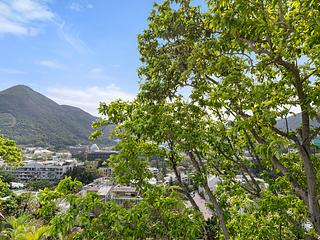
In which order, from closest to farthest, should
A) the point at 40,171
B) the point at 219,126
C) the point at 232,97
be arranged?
1. the point at 232,97
2. the point at 219,126
3. the point at 40,171

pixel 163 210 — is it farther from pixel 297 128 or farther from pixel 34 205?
pixel 34 205

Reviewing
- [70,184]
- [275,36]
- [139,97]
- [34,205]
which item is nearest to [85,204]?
[70,184]

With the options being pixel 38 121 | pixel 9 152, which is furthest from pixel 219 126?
pixel 38 121

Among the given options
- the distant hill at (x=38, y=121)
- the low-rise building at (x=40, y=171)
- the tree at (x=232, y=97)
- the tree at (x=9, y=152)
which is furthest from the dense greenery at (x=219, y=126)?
the distant hill at (x=38, y=121)

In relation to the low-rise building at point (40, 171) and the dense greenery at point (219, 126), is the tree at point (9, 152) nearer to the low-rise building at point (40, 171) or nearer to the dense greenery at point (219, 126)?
the dense greenery at point (219, 126)

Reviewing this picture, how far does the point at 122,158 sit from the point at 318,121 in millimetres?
2468

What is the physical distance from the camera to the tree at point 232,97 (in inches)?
99.8

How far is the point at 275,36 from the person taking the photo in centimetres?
256

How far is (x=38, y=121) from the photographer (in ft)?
404

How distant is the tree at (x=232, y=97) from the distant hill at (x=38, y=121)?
92.1 meters

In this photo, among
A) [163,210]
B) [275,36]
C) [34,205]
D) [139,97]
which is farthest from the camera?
[34,205]

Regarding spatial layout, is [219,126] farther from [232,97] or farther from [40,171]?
[40,171]

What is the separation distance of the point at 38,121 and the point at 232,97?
135414 mm

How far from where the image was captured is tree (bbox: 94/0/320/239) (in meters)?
2.54
